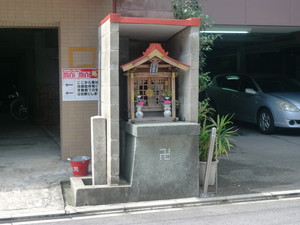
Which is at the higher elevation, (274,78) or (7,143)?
(274,78)

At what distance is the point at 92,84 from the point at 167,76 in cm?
193

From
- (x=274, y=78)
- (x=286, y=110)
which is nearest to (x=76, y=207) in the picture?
(x=286, y=110)

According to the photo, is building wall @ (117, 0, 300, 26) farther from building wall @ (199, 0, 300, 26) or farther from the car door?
the car door

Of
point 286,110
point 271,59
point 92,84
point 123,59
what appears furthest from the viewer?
point 271,59

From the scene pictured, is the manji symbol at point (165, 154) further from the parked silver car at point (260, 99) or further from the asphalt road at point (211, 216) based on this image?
the parked silver car at point (260, 99)

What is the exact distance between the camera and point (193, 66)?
6.41 meters

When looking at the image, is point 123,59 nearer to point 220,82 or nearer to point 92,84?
point 92,84

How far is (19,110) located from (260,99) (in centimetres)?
886

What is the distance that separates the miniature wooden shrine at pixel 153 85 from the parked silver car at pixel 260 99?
528 cm

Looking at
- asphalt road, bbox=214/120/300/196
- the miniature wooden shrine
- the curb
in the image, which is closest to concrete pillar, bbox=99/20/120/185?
the miniature wooden shrine

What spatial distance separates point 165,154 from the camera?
609 centimetres

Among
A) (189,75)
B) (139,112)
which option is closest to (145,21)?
(189,75)

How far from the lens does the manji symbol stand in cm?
608

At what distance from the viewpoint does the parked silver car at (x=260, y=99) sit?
36.2 feet
